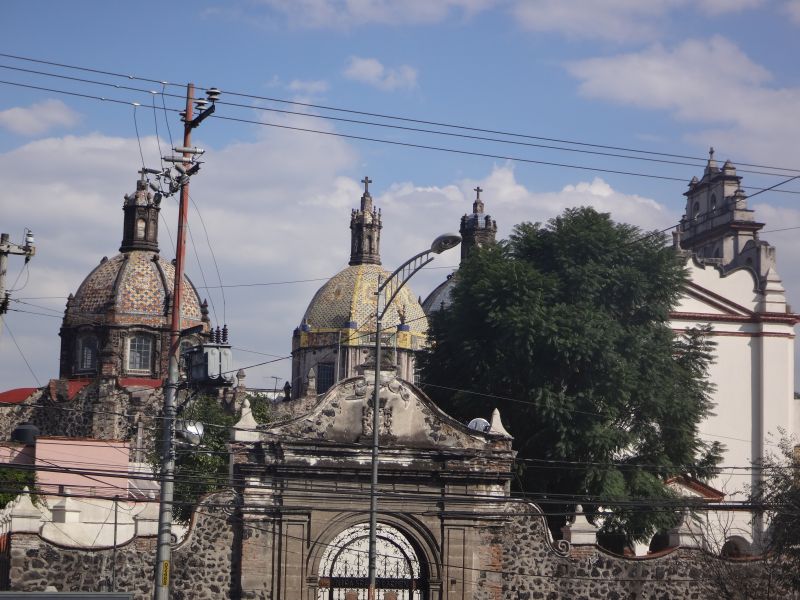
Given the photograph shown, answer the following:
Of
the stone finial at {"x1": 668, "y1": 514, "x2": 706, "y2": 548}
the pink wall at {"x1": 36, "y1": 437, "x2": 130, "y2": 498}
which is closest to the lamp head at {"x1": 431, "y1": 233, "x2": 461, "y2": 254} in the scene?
the stone finial at {"x1": 668, "y1": 514, "x2": 706, "y2": 548}

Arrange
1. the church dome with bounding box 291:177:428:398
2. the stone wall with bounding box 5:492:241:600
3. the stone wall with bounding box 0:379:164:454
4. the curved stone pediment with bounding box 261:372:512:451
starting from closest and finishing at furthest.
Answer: the stone wall with bounding box 5:492:241:600
the curved stone pediment with bounding box 261:372:512:451
the stone wall with bounding box 0:379:164:454
the church dome with bounding box 291:177:428:398

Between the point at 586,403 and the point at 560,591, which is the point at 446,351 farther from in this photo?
the point at 560,591

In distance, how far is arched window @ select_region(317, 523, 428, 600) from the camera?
3447 centimetres

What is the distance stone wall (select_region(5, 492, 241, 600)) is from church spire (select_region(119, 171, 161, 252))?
44.8 m

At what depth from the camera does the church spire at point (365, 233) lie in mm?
94688

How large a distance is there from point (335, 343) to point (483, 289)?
129 feet

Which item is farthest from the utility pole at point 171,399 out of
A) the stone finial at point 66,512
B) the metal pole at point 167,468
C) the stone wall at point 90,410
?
the stone wall at point 90,410

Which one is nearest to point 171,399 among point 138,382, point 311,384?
point 138,382

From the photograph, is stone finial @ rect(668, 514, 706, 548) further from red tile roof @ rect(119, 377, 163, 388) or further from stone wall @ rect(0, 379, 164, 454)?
red tile roof @ rect(119, 377, 163, 388)

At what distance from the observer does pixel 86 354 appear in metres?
75.9

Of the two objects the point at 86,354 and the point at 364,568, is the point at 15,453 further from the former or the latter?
the point at 86,354

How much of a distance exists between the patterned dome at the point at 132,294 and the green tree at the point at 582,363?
27.0 metres

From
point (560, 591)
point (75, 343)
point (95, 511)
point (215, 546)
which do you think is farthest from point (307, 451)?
point (75, 343)

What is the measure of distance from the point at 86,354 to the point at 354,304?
18.5 metres
